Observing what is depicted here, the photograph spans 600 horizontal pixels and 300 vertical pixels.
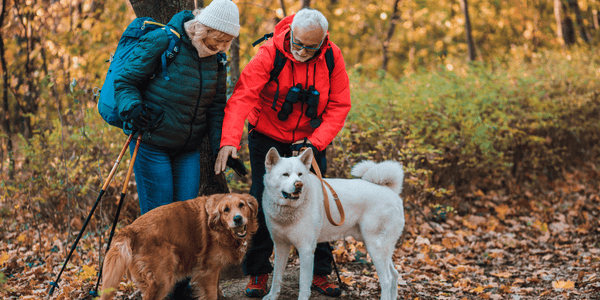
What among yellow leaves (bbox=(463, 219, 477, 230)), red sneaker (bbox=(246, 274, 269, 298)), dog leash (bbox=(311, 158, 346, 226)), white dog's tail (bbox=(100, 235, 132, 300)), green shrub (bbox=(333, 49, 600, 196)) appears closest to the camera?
white dog's tail (bbox=(100, 235, 132, 300))

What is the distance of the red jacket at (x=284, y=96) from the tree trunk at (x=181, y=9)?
739 millimetres

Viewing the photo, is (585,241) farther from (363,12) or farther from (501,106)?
(363,12)

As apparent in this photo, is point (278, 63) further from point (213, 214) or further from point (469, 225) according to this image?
point (469, 225)

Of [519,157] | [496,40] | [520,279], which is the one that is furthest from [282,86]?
[496,40]

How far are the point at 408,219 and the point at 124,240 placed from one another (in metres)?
4.73

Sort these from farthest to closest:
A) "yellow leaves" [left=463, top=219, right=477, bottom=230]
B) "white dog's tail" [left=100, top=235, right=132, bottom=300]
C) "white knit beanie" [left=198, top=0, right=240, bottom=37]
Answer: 1. "yellow leaves" [left=463, top=219, right=477, bottom=230]
2. "white knit beanie" [left=198, top=0, right=240, bottom=37]
3. "white dog's tail" [left=100, top=235, right=132, bottom=300]

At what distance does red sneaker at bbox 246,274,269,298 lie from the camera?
3451 mm

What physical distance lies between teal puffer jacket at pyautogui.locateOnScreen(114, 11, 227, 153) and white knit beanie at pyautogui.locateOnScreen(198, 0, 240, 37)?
243mm

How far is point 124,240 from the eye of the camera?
2510mm

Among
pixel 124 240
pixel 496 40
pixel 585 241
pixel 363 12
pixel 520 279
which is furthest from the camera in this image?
pixel 496 40

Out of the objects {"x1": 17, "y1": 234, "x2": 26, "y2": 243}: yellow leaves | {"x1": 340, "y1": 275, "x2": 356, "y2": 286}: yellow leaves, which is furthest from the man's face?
{"x1": 17, "y1": 234, "x2": 26, "y2": 243}: yellow leaves

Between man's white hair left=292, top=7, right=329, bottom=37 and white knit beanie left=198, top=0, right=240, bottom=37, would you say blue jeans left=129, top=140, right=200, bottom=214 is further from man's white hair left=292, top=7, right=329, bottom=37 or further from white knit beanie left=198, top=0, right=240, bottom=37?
man's white hair left=292, top=7, right=329, bottom=37

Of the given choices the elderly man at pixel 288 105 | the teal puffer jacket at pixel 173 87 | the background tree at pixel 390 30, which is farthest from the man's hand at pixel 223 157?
the background tree at pixel 390 30

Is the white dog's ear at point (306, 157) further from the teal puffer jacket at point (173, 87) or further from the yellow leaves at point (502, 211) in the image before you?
the yellow leaves at point (502, 211)
